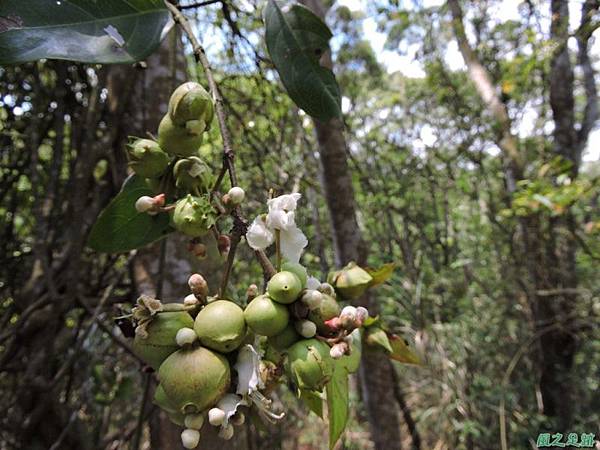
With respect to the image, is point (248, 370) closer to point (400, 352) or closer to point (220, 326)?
point (220, 326)

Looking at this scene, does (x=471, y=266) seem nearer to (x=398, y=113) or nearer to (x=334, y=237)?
(x=398, y=113)

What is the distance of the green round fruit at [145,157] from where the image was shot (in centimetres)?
49

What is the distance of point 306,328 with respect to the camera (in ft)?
1.44

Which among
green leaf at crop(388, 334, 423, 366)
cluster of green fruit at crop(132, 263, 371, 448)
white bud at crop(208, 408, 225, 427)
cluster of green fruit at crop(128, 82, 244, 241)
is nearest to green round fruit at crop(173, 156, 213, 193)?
cluster of green fruit at crop(128, 82, 244, 241)

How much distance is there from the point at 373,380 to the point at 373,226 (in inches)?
88.1

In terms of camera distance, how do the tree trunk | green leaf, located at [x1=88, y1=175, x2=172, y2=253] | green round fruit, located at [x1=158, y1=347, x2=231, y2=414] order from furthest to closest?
the tree trunk → green leaf, located at [x1=88, y1=175, x2=172, y2=253] → green round fruit, located at [x1=158, y1=347, x2=231, y2=414]

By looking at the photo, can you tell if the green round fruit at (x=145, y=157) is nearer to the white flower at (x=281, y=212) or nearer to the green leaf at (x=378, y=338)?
the white flower at (x=281, y=212)

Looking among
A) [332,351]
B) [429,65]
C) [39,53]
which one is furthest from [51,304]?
[429,65]

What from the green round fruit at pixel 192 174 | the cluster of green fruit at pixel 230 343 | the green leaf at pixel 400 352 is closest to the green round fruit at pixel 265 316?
the cluster of green fruit at pixel 230 343

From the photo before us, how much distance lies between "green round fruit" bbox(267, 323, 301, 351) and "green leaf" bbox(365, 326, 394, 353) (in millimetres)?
183

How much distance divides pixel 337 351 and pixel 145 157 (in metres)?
0.27

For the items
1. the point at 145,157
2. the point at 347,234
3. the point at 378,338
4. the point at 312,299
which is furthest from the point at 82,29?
the point at 347,234

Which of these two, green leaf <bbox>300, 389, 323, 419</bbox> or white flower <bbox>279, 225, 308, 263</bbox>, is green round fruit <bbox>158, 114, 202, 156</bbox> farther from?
green leaf <bbox>300, 389, 323, 419</bbox>

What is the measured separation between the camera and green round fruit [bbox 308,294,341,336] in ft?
1.49
